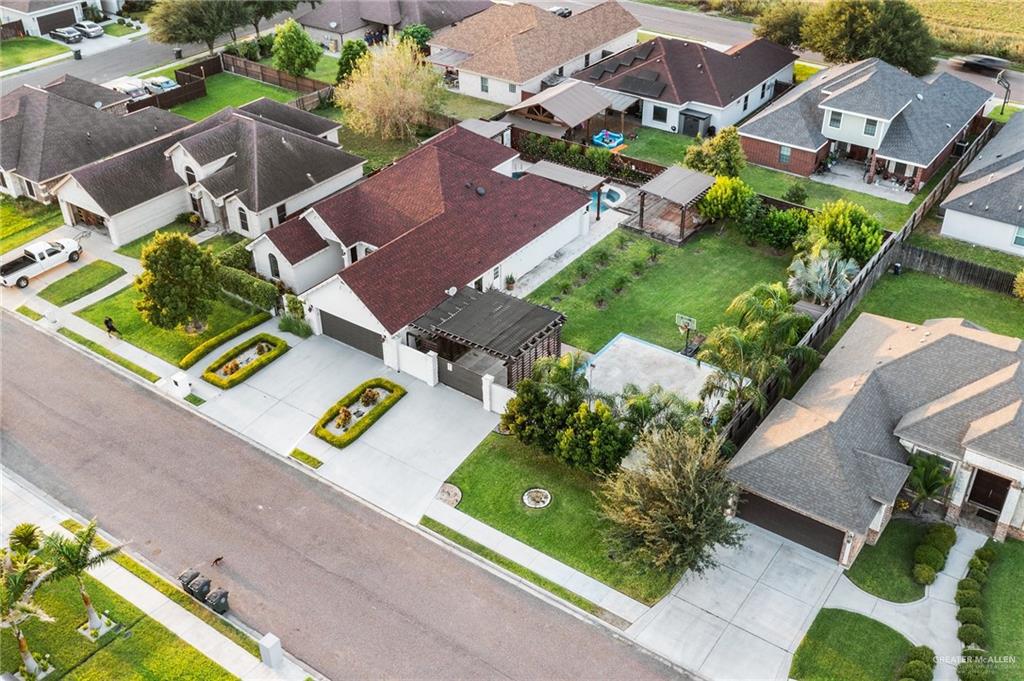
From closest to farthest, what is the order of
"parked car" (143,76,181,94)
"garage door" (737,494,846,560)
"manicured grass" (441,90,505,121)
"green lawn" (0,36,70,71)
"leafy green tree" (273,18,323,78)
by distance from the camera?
"garage door" (737,494,846,560)
"manicured grass" (441,90,505,121)
"parked car" (143,76,181,94)
"leafy green tree" (273,18,323,78)
"green lawn" (0,36,70,71)

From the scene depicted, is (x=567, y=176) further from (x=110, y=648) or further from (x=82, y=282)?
(x=110, y=648)

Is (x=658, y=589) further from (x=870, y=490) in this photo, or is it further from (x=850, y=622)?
(x=870, y=490)

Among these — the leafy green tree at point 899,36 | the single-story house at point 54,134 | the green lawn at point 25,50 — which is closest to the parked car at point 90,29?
the green lawn at point 25,50

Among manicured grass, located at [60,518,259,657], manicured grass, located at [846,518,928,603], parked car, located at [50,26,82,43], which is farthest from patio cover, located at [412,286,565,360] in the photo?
parked car, located at [50,26,82,43]

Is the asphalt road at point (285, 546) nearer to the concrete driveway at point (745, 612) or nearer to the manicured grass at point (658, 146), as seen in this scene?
the concrete driveway at point (745, 612)

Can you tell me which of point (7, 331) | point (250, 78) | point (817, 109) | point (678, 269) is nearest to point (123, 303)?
point (7, 331)

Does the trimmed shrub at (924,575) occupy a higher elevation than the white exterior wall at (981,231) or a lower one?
lower

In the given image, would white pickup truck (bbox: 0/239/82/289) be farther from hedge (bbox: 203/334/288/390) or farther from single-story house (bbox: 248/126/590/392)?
hedge (bbox: 203/334/288/390)

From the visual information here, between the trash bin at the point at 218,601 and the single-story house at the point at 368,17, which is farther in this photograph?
the single-story house at the point at 368,17
